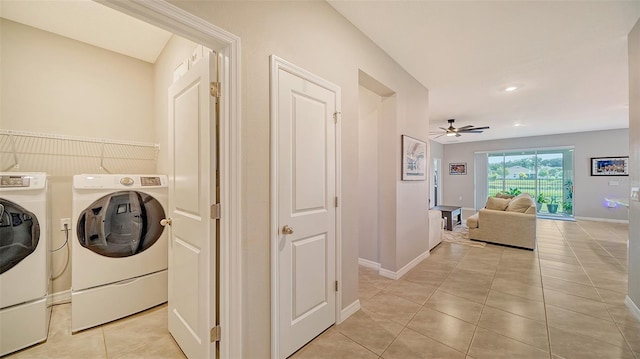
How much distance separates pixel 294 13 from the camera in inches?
68.7

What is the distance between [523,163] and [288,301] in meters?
9.48

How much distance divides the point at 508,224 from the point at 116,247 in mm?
5580

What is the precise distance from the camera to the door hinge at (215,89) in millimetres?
1425

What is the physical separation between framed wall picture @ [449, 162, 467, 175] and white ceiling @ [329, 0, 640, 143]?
4.37 meters

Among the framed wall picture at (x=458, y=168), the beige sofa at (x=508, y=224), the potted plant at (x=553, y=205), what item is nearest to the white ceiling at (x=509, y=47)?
the beige sofa at (x=508, y=224)

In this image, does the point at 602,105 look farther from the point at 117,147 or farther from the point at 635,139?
the point at 117,147

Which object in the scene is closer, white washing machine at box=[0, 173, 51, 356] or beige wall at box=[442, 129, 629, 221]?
white washing machine at box=[0, 173, 51, 356]

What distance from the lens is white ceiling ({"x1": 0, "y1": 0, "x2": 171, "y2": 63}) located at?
1.98m

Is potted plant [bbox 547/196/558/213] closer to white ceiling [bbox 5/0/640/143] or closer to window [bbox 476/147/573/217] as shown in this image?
window [bbox 476/147/573/217]

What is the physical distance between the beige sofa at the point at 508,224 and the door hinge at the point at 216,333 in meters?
4.85

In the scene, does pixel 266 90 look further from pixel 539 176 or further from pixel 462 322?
pixel 539 176

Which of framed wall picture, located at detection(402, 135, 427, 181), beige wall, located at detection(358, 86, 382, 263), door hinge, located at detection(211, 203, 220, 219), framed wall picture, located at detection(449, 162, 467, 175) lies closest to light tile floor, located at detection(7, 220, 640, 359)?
beige wall, located at detection(358, 86, 382, 263)

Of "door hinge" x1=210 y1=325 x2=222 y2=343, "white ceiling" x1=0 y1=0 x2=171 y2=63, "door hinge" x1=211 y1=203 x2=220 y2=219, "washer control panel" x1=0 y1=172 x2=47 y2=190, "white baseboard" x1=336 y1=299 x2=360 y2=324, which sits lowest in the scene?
"white baseboard" x1=336 y1=299 x2=360 y2=324

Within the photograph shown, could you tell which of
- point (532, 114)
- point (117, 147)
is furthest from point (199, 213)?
point (532, 114)
